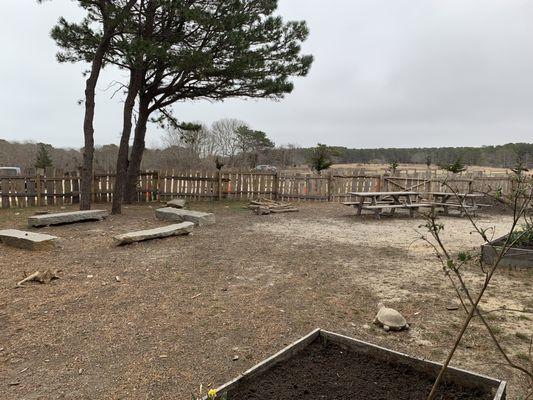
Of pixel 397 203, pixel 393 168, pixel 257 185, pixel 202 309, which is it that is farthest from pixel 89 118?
pixel 393 168

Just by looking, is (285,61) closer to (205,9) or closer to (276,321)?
(205,9)

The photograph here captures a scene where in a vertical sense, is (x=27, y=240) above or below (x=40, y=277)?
above

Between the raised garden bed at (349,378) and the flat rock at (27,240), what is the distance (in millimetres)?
5580

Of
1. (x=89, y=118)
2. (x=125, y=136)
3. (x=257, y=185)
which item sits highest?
(x=89, y=118)

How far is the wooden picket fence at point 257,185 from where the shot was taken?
14.1 meters

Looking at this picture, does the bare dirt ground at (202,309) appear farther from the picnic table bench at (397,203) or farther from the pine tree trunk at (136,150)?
the pine tree trunk at (136,150)

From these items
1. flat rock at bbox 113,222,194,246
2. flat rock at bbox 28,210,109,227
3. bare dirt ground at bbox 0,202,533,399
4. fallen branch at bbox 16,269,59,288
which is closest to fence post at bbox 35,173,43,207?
flat rock at bbox 28,210,109,227

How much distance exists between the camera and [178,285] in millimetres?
4863

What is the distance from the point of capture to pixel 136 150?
13812 mm

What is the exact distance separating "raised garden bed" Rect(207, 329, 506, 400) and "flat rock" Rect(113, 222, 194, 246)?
507 centimetres

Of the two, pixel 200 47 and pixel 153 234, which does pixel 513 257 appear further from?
pixel 200 47

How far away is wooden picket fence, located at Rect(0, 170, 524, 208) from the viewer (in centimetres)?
Result: 1409

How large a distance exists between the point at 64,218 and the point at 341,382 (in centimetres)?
A: 854

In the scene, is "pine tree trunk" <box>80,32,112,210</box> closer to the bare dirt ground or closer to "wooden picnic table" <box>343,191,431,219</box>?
the bare dirt ground
